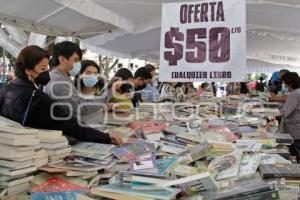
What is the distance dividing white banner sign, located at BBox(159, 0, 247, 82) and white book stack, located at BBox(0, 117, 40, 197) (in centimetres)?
241

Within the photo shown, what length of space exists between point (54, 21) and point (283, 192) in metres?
4.22

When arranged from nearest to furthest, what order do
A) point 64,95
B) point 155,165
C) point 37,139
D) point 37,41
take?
point 37,139 → point 155,165 → point 64,95 → point 37,41

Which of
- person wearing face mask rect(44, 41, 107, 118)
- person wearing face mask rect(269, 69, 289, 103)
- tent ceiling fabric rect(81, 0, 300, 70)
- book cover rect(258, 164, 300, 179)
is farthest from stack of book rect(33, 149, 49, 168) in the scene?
person wearing face mask rect(269, 69, 289, 103)

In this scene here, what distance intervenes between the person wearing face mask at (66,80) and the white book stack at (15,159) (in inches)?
29.1

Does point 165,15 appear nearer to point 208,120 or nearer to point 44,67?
point 208,120

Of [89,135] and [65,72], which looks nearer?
[89,135]

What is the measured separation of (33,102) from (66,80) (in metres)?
0.55

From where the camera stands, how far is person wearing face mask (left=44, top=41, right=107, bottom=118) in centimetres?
229

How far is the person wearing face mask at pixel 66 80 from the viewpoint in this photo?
7.51 feet

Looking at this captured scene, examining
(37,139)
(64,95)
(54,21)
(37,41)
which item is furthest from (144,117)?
(37,41)

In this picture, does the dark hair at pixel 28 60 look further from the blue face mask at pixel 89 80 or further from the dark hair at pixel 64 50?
the blue face mask at pixel 89 80

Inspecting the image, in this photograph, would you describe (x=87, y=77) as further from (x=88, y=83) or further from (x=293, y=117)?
(x=293, y=117)

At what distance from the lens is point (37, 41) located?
6102mm

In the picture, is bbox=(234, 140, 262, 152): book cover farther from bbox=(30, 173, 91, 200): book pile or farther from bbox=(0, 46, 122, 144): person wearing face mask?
bbox=(30, 173, 91, 200): book pile
